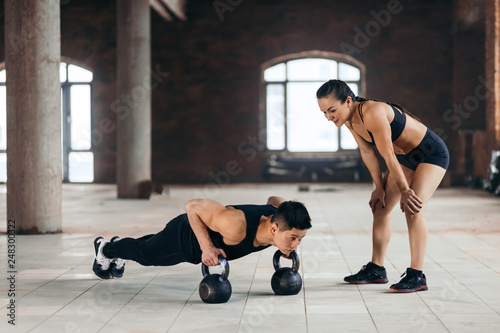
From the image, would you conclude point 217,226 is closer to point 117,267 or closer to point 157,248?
point 157,248

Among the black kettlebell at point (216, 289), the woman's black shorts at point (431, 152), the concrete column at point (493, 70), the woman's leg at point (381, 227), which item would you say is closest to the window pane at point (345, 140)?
the concrete column at point (493, 70)

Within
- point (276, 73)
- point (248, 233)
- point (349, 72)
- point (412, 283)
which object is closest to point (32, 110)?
point (248, 233)

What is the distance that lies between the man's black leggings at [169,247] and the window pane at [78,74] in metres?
13.2

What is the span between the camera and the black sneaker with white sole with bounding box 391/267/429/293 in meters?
4.39

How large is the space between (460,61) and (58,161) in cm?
1158

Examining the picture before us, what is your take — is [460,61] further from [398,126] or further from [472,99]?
[398,126]

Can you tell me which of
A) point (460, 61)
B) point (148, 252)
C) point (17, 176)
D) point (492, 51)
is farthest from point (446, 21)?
point (148, 252)

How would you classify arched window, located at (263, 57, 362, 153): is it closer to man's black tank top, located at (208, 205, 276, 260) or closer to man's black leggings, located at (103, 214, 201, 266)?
man's black leggings, located at (103, 214, 201, 266)

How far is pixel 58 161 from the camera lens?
7.48m

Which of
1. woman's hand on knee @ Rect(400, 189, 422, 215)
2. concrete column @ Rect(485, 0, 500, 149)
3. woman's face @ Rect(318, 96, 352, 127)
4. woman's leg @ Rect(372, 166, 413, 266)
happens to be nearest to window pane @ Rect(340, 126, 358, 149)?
concrete column @ Rect(485, 0, 500, 149)

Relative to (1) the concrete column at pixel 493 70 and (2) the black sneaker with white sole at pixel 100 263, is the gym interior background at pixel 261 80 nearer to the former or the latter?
(1) the concrete column at pixel 493 70

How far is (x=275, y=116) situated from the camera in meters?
17.0

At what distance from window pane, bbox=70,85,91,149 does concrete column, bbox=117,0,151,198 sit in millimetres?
5128

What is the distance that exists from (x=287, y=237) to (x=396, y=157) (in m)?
1.12
